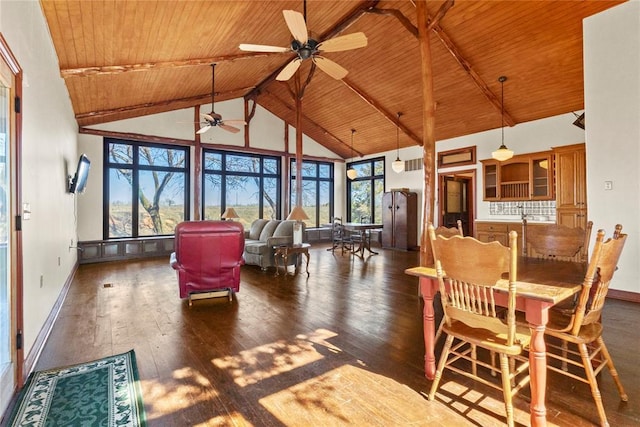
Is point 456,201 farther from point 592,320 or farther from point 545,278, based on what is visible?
point 592,320

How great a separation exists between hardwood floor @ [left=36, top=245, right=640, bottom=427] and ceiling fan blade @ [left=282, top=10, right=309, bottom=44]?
3163 millimetres

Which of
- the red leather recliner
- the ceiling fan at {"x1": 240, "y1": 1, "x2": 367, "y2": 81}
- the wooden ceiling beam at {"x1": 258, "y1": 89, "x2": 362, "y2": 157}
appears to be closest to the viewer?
the ceiling fan at {"x1": 240, "y1": 1, "x2": 367, "y2": 81}

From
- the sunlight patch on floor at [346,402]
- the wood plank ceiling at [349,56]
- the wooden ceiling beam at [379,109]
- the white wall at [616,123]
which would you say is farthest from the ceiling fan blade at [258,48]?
the white wall at [616,123]

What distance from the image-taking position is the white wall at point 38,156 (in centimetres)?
229

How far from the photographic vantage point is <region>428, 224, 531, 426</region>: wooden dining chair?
1.61m

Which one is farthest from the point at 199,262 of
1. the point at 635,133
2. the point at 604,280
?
the point at 635,133

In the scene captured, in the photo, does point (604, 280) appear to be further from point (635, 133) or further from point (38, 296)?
point (38, 296)

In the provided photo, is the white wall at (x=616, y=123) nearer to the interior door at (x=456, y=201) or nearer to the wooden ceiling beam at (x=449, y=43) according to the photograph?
the wooden ceiling beam at (x=449, y=43)

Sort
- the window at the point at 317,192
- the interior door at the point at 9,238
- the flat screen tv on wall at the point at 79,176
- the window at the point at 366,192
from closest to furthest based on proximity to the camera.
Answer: the interior door at the point at 9,238 → the flat screen tv on wall at the point at 79,176 → the window at the point at 366,192 → the window at the point at 317,192

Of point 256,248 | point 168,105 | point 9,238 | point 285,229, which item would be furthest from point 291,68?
point 168,105

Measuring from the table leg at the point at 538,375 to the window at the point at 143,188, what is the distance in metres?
8.24

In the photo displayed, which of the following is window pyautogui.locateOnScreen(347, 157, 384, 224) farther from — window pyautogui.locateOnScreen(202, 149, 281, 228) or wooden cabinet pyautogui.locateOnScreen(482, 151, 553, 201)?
wooden cabinet pyautogui.locateOnScreen(482, 151, 553, 201)

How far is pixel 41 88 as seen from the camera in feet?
9.64

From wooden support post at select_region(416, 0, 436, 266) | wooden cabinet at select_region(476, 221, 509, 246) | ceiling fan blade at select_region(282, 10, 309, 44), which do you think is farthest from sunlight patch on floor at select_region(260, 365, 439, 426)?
wooden cabinet at select_region(476, 221, 509, 246)
